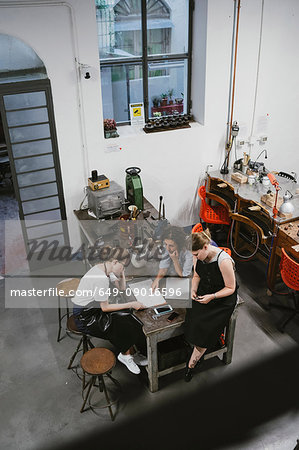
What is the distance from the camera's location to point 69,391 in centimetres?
390

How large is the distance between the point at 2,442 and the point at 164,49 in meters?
4.80

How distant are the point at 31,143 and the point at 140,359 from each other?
282cm

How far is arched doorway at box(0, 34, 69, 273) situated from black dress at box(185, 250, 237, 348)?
2.56 meters

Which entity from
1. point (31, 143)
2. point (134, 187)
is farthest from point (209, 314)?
point (31, 143)

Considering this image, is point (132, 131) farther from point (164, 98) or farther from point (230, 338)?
point (230, 338)

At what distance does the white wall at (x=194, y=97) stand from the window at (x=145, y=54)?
21cm

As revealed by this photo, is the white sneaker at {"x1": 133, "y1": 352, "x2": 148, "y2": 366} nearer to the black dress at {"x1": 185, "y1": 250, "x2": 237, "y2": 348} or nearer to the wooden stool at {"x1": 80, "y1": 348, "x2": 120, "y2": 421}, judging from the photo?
the wooden stool at {"x1": 80, "y1": 348, "x2": 120, "y2": 421}

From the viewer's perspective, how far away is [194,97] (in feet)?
19.2

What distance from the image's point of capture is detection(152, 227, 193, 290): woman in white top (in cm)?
396

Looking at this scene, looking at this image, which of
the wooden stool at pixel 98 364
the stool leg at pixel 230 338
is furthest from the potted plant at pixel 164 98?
the wooden stool at pixel 98 364

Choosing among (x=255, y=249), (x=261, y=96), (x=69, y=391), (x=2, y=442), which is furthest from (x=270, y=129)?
(x=2, y=442)

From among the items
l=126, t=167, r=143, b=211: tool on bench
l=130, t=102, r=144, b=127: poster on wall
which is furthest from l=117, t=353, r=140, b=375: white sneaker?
l=130, t=102, r=144, b=127: poster on wall

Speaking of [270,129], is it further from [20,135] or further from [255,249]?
[20,135]

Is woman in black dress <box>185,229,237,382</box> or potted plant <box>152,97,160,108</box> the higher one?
potted plant <box>152,97,160,108</box>
